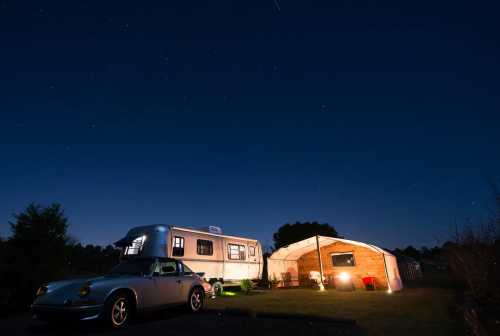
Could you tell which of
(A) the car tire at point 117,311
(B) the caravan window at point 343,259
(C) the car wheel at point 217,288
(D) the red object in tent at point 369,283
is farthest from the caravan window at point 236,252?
(A) the car tire at point 117,311

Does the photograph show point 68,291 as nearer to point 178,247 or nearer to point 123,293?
point 123,293

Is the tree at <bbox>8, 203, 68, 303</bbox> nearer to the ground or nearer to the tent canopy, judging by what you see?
the ground

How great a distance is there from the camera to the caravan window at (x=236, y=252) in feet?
51.7

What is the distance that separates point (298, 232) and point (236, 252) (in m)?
40.4

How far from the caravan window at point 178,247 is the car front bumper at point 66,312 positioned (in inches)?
258

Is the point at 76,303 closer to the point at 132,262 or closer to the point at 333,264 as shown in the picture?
the point at 132,262

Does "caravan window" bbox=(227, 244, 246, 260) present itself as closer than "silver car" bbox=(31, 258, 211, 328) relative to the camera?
No

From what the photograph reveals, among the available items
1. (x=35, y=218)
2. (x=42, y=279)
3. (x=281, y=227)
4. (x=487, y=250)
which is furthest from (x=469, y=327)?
(x=281, y=227)

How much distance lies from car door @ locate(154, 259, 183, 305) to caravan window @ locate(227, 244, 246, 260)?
7.59m

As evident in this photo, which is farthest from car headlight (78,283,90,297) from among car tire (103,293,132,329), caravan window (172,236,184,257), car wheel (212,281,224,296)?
car wheel (212,281,224,296)

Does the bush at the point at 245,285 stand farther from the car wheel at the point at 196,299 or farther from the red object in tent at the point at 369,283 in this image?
the car wheel at the point at 196,299

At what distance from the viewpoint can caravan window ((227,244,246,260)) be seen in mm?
15750

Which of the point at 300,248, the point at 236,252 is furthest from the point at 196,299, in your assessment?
the point at 300,248

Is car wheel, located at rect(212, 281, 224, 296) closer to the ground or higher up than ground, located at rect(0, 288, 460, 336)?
higher up
